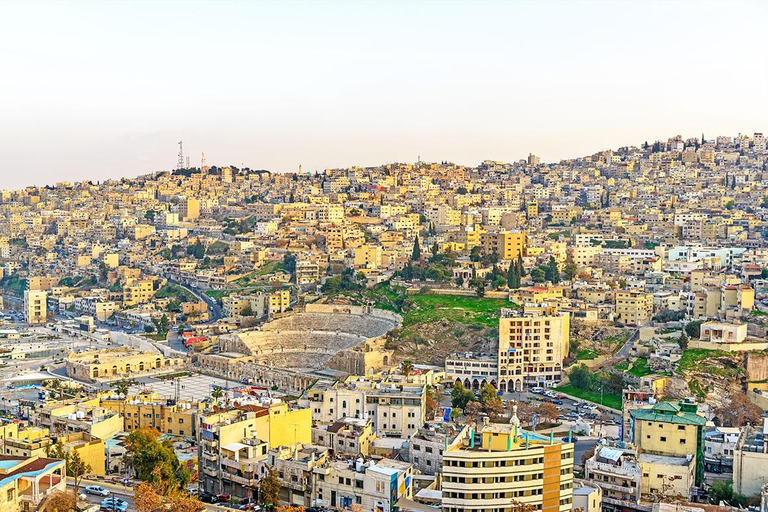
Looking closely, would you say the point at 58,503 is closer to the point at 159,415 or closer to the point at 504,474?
the point at 504,474

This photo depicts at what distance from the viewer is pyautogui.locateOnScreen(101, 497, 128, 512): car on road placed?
19234 millimetres

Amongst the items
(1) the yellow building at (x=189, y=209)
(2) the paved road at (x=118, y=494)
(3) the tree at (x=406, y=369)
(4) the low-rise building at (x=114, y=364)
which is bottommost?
(4) the low-rise building at (x=114, y=364)

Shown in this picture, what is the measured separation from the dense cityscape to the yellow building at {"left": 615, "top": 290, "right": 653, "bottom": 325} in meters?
0.10

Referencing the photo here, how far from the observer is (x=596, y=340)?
39.2 meters

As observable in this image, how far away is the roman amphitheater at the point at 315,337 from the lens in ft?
139

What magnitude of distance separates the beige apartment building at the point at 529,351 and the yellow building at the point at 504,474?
18593mm

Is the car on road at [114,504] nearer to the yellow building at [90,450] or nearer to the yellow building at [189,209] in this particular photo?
the yellow building at [90,450]

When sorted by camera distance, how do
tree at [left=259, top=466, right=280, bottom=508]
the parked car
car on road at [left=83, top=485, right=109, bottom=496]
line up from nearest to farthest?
tree at [left=259, top=466, right=280, bottom=508], car on road at [left=83, top=485, right=109, bottom=496], the parked car

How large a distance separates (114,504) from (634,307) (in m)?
26.7

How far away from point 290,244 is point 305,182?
33.6 meters

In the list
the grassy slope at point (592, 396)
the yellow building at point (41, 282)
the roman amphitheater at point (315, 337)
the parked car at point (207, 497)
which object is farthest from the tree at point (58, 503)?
the yellow building at point (41, 282)

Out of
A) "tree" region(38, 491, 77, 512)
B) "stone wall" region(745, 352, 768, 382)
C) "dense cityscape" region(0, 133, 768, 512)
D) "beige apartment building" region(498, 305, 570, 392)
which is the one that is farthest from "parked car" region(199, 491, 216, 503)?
"stone wall" region(745, 352, 768, 382)

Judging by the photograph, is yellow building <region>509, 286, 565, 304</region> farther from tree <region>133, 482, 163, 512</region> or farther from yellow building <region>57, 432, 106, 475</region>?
tree <region>133, 482, 163, 512</region>

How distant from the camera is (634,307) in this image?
4062 cm
